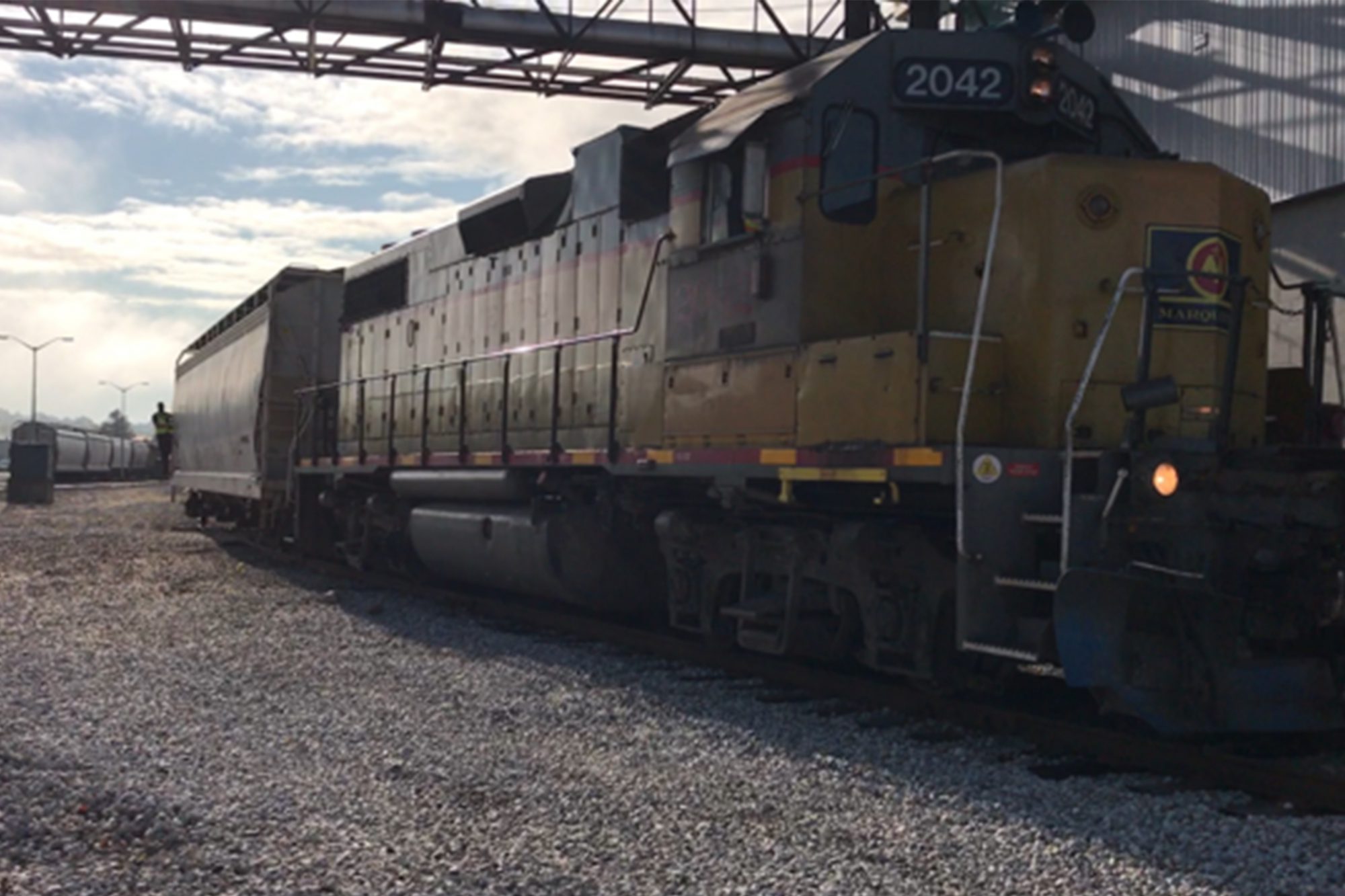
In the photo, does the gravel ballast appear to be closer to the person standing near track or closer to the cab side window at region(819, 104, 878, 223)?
the cab side window at region(819, 104, 878, 223)

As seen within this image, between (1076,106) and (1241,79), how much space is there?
26.7 feet

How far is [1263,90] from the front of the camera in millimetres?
13523

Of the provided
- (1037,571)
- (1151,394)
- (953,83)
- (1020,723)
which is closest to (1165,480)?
(1151,394)

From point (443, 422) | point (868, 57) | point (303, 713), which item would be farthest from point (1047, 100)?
point (443, 422)

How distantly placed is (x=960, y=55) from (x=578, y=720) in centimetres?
408

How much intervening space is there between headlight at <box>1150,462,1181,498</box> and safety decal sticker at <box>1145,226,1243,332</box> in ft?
3.38

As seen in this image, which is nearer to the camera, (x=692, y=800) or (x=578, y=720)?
(x=692, y=800)

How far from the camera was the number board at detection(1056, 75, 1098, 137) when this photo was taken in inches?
270

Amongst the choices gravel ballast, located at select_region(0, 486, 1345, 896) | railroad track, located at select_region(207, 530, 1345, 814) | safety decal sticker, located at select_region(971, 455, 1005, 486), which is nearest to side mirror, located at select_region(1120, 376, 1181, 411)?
safety decal sticker, located at select_region(971, 455, 1005, 486)

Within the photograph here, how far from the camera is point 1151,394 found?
5469mm

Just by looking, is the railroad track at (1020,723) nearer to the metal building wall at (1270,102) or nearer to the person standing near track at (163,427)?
the metal building wall at (1270,102)

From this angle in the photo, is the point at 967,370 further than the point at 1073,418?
Yes

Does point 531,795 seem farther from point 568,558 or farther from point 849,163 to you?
point 568,558

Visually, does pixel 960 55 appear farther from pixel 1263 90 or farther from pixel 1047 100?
pixel 1263 90
